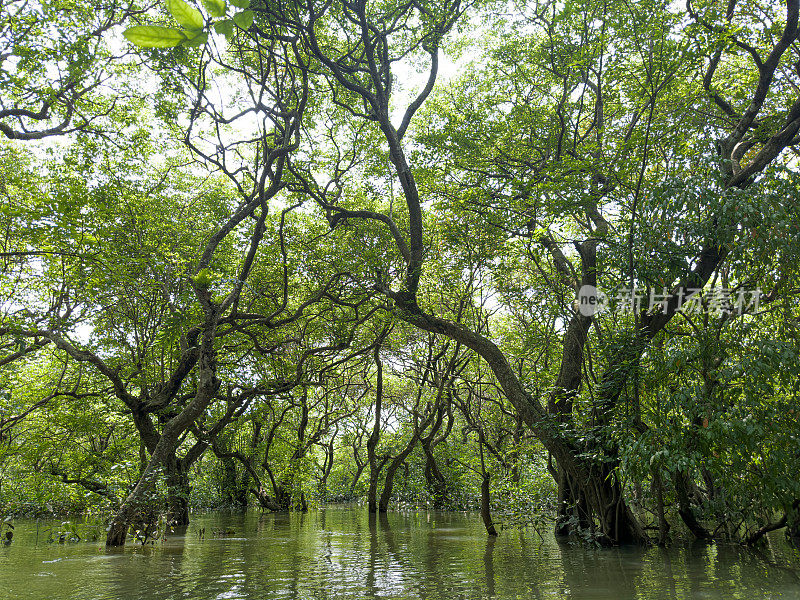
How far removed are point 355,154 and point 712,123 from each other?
7827mm

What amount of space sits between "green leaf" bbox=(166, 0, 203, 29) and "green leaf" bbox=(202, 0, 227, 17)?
0.05m

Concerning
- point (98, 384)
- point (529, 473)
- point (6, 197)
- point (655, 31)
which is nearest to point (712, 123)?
point (655, 31)

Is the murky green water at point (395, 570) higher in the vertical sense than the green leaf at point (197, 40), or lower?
lower

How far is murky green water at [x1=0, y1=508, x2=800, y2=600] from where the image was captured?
6.53 meters

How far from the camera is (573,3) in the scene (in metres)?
9.28

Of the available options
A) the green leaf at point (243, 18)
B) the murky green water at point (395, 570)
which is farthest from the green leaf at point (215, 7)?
the murky green water at point (395, 570)

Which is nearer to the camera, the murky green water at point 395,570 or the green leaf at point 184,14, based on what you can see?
the green leaf at point 184,14

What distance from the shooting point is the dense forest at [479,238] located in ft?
26.1

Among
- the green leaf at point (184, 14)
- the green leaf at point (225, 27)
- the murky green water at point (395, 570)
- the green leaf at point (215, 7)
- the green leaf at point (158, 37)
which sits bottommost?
the murky green water at point (395, 570)

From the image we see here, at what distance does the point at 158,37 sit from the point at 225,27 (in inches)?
7.8

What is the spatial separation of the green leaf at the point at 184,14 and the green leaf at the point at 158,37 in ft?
0.08

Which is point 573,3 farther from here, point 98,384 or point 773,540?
point 98,384

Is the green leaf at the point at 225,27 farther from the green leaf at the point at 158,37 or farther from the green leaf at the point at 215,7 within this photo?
the green leaf at the point at 158,37

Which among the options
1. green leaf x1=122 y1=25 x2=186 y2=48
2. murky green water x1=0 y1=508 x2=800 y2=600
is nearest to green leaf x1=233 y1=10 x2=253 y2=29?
green leaf x1=122 y1=25 x2=186 y2=48
